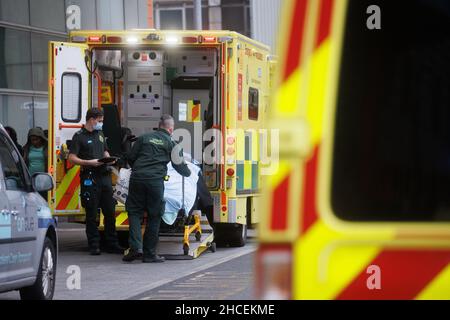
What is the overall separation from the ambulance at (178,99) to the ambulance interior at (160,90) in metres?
0.01

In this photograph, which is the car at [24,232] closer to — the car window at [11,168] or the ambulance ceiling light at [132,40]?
the car window at [11,168]

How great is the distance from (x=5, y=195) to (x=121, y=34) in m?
6.67

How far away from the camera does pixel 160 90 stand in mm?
16375

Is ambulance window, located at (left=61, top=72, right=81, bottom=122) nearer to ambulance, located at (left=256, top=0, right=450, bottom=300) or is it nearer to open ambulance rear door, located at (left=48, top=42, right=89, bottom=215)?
open ambulance rear door, located at (left=48, top=42, right=89, bottom=215)

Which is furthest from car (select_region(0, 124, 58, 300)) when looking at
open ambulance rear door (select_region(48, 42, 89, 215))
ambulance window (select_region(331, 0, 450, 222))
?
ambulance window (select_region(331, 0, 450, 222))

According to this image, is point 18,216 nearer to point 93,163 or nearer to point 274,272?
point 93,163

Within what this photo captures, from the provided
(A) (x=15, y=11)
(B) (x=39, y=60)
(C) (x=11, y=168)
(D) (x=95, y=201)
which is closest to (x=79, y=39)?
(D) (x=95, y=201)

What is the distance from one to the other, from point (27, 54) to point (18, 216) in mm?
13825

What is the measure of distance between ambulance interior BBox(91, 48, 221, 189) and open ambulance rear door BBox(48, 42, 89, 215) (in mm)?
919

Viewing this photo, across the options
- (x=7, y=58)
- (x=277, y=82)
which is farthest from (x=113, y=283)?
(x=7, y=58)

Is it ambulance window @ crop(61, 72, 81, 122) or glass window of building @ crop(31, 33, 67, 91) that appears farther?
glass window of building @ crop(31, 33, 67, 91)

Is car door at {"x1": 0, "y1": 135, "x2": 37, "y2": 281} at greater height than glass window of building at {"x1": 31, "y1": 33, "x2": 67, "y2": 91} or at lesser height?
lesser

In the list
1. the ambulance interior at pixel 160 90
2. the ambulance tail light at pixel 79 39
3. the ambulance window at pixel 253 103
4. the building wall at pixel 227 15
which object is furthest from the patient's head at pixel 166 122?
the building wall at pixel 227 15

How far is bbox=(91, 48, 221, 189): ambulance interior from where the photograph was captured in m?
15.9
